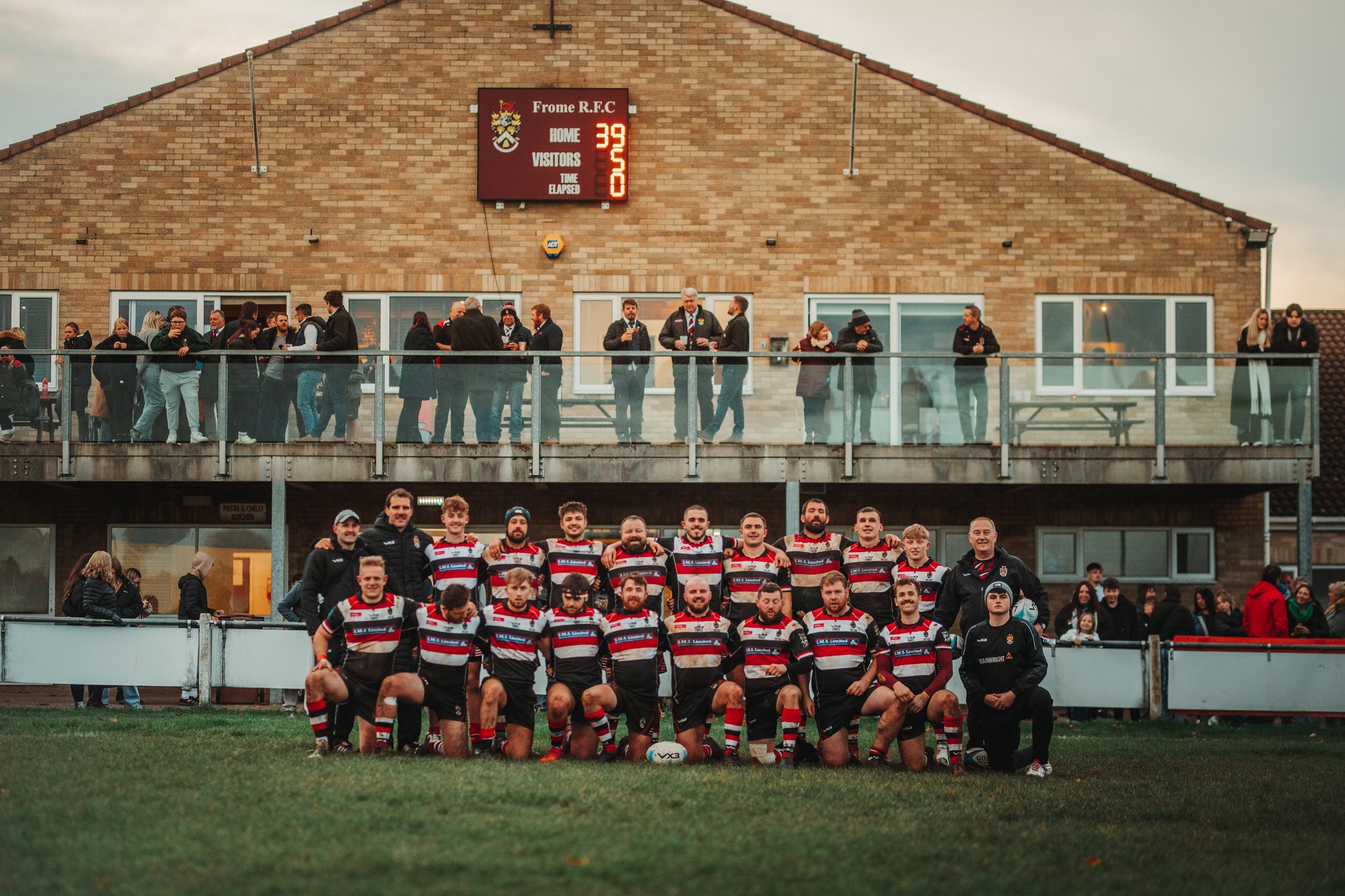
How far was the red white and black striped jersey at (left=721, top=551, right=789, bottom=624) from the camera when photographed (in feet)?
38.4

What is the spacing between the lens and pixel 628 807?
26.7 feet

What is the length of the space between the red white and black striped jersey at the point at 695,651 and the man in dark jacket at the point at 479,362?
6.44 m

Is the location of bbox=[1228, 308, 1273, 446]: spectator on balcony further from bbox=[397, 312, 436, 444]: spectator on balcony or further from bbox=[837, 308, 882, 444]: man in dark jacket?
bbox=[397, 312, 436, 444]: spectator on balcony

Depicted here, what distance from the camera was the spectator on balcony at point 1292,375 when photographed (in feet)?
55.8

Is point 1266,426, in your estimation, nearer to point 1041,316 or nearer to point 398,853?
point 1041,316

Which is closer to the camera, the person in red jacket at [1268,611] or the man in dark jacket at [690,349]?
the person in red jacket at [1268,611]

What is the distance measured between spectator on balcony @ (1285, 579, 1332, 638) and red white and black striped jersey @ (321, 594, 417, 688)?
10.5 meters

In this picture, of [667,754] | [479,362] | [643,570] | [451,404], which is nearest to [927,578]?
[643,570]

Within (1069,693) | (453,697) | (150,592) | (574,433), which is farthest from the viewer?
(150,592)

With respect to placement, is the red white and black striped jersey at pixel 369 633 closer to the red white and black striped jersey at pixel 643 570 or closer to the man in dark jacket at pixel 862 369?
the red white and black striped jersey at pixel 643 570

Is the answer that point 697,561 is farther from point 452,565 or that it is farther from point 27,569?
point 27,569

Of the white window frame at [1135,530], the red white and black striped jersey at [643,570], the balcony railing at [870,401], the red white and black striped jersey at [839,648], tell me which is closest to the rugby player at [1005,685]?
the red white and black striped jersey at [839,648]

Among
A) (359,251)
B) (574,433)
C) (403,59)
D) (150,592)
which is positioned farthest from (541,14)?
(150,592)

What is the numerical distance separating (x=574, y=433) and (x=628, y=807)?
29.3ft
